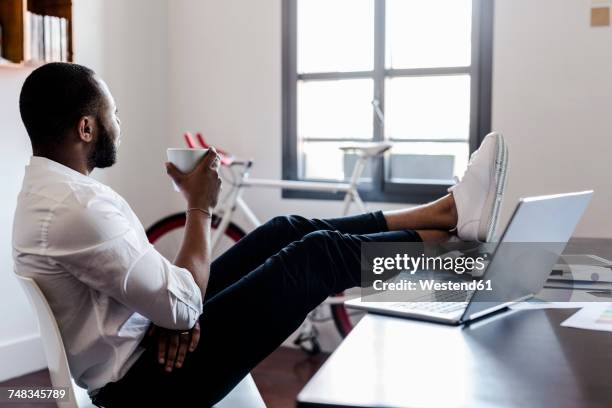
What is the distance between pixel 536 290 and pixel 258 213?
2.14m

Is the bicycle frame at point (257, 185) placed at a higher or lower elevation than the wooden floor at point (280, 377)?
higher

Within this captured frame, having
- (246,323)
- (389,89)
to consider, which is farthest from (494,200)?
(389,89)

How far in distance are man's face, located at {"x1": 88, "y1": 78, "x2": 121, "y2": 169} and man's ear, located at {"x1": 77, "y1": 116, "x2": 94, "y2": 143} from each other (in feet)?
0.05

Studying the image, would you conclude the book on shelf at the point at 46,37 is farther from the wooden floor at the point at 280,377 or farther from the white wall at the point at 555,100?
the white wall at the point at 555,100

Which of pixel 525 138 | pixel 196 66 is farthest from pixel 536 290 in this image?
pixel 196 66

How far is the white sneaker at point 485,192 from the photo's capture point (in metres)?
1.79

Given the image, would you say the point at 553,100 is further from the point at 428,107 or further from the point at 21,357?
the point at 21,357

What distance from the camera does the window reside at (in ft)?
9.62

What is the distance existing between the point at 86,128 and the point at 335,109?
1.95 m

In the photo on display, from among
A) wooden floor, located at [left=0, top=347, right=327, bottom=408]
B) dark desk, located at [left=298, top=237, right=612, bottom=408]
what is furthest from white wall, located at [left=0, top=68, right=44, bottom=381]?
dark desk, located at [left=298, top=237, right=612, bottom=408]

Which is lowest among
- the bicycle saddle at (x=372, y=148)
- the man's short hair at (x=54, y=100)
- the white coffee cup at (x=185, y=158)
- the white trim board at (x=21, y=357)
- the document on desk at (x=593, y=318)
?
the white trim board at (x=21, y=357)

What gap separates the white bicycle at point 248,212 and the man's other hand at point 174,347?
5.26ft

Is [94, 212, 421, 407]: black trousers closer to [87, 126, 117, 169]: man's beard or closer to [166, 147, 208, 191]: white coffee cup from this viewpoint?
[166, 147, 208, 191]: white coffee cup

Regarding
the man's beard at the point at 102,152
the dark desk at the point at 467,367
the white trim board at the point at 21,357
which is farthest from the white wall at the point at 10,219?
the dark desk at the point at 467,367
